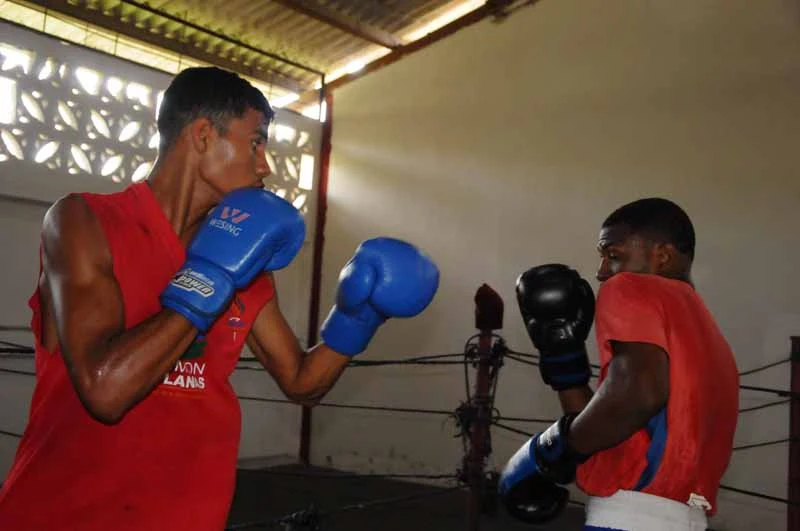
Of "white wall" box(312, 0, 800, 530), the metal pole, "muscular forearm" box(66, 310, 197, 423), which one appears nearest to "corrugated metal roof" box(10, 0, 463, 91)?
"white wall" box(312, 0, 800, 530)

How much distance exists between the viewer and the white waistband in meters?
1.21

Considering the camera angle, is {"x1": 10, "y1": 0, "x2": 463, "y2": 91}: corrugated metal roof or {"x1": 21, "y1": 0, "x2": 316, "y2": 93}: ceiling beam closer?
{"x1": 21, "y1": 0, "x2": 316, "y2": 93}: ceiling beam

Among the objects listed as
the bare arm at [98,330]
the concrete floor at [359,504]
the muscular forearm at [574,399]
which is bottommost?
the concrete floor at [359,504]

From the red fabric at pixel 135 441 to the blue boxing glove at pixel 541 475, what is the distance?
59 centimetres

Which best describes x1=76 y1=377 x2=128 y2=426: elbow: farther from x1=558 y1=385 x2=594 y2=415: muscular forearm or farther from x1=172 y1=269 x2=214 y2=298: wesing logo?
x1=558 y1=385 x2=594 y2=415: muscular forearm

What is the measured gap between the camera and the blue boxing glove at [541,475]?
4.38 feet

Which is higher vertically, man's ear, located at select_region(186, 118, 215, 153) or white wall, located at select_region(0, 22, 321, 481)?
white wall, located at select_region(0, 22, 321, 481)

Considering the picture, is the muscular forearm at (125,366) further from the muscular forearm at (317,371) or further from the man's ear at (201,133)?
the muscular forearm at (317,371)

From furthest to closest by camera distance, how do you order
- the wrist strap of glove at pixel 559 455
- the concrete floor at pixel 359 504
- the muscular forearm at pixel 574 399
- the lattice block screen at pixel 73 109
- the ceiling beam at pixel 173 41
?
1. the ceiling beam at pixel 173 41
2. the lattice block screen at pixel 73 109
3. the concrete floor at pixel 359 504
4. the muscular forearm at pixel 574 399
5. the wrist strap of glove at pixel 559 455

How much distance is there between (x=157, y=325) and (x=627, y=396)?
74 cm

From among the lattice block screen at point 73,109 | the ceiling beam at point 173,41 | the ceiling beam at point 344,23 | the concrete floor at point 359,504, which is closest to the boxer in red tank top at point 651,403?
the concrete floor at point 359,504

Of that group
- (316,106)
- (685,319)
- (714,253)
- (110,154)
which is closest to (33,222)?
(110,154)

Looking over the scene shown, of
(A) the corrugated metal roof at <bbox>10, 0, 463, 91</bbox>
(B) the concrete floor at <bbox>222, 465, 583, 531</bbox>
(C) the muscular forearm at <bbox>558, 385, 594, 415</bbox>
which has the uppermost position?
(A) the corrugated metal roof at <bbox>10, 0, 463, 91</bbox>

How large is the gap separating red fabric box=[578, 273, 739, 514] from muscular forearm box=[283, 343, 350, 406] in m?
0.49
